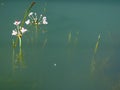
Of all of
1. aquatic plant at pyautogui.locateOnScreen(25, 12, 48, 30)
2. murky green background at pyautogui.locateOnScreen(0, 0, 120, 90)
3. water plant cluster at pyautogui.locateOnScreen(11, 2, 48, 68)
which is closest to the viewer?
murky green background at pyautogui.locateOnScreen(0, 0, 120, 90)

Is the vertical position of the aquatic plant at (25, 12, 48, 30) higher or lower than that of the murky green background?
higher

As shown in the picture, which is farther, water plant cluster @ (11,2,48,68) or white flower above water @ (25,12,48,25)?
white flower above water @ (25,12,48,25)

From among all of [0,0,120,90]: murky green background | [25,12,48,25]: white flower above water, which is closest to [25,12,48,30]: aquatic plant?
[25,12,48,25]: white flower above water

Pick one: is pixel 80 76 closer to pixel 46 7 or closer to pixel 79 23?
pixel 79 23

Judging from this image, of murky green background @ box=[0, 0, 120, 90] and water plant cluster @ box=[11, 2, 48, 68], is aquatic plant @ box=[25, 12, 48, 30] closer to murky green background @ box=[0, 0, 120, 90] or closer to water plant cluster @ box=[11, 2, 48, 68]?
water plant cluster @ box=[11, 2, 48, 68]

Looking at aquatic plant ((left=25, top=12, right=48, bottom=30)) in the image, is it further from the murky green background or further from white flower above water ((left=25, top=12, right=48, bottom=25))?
the murky green background

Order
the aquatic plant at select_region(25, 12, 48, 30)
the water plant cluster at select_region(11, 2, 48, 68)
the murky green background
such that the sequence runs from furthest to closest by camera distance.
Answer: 1. the aquatic plant at select_region(25, 12, 48, 30)
2. the water plant cluster at select_region(11, 2, 48, 68)
3. the murky green background

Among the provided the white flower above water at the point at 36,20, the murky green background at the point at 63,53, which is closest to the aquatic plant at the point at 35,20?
the white flower above water at the point at 36,20

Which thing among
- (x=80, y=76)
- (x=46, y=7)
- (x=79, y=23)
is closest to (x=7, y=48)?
(x=80, y=76)
